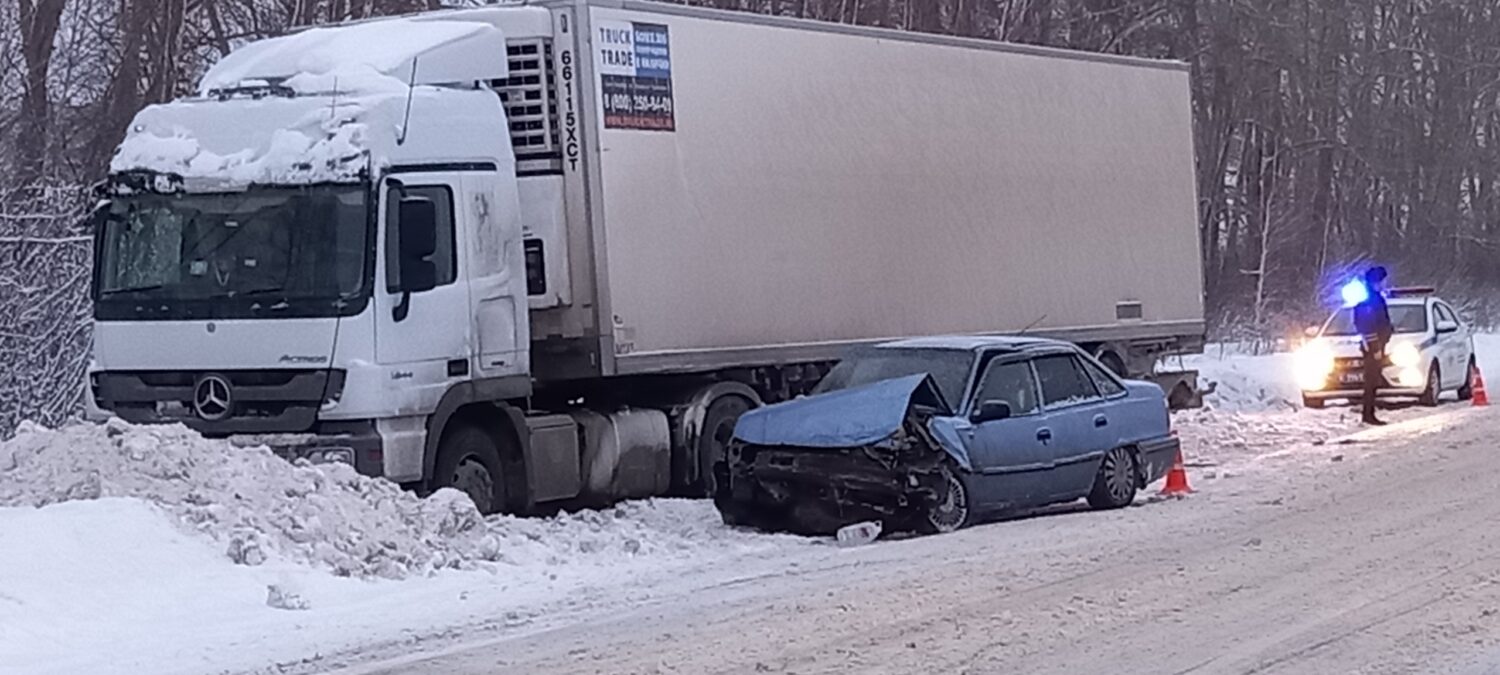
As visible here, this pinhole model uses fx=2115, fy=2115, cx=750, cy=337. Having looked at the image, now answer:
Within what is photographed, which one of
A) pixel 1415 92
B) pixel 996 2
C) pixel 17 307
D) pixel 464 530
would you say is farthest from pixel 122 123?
pixel 1415 92

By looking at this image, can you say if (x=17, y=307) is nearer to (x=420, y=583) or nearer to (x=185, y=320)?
(x=185, y=320)

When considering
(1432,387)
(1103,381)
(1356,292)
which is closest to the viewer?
(1103,381)

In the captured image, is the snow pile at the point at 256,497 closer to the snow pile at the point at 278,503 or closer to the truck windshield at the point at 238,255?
the snow pile at the point at 278,503

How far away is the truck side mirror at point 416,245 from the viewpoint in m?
14.7

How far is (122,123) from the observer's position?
26.0 m

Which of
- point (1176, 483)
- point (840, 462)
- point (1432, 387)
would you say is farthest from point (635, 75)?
point (1432, 387)

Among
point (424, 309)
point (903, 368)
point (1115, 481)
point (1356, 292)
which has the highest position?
point (424, 309)

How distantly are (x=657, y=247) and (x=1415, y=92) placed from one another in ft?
150

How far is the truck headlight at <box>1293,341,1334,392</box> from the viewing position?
26984mm

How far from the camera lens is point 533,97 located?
53.9 feet

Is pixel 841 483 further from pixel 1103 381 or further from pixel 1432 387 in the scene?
pixel 1432 387

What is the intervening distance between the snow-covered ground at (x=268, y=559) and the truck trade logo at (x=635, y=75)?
318 centimetres

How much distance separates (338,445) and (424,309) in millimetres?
1140

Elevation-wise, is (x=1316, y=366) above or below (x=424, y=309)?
below
